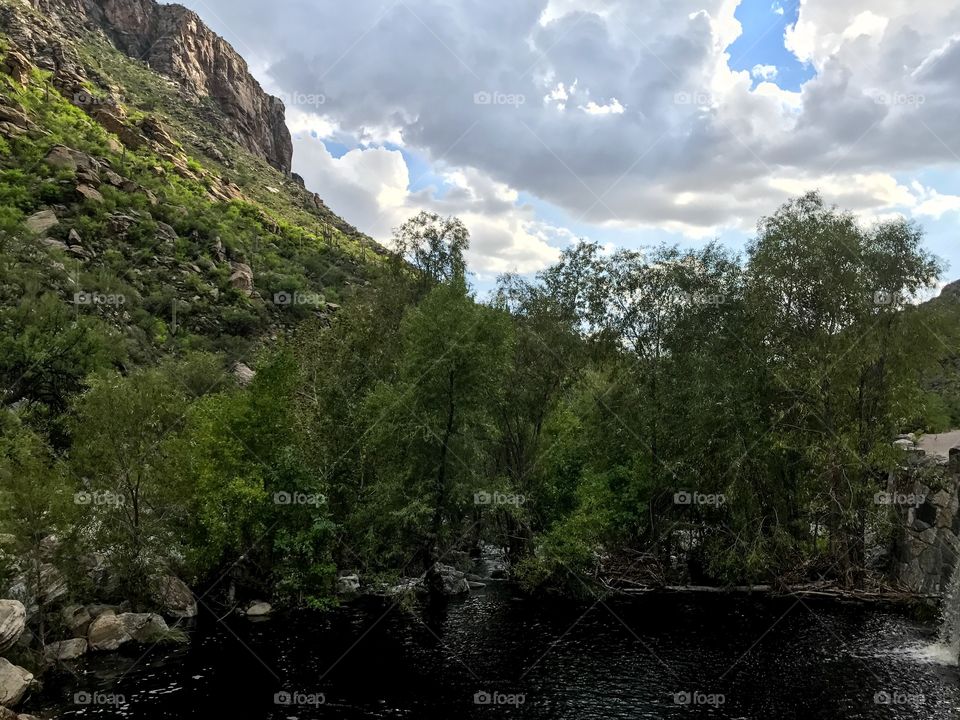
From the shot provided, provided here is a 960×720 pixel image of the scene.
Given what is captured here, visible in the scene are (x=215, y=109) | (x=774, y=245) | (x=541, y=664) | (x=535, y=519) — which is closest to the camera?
(x=541, y=664)

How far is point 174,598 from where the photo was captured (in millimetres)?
31312

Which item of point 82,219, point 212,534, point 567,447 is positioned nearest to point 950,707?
point 567,447

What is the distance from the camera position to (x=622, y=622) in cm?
3206

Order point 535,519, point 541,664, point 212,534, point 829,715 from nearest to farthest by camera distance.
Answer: point 829,715 → point 541,664 → point 212,534 → point 535,519

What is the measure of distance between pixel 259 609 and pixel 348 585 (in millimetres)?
5242

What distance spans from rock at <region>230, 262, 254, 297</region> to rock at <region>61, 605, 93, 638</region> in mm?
52132

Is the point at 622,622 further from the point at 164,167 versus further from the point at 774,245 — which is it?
the point at 164,167

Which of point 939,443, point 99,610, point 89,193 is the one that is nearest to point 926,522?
point 939,443

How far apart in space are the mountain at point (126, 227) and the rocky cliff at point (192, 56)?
416 inches

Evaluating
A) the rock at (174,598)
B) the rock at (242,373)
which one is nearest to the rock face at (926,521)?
the rock at (174,598)

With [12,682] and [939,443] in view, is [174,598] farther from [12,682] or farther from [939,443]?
[939,443]

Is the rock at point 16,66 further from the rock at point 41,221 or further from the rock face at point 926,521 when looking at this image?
the rock face at point 926,521

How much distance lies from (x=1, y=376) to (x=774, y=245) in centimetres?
5231

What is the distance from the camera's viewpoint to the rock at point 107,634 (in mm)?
26141
